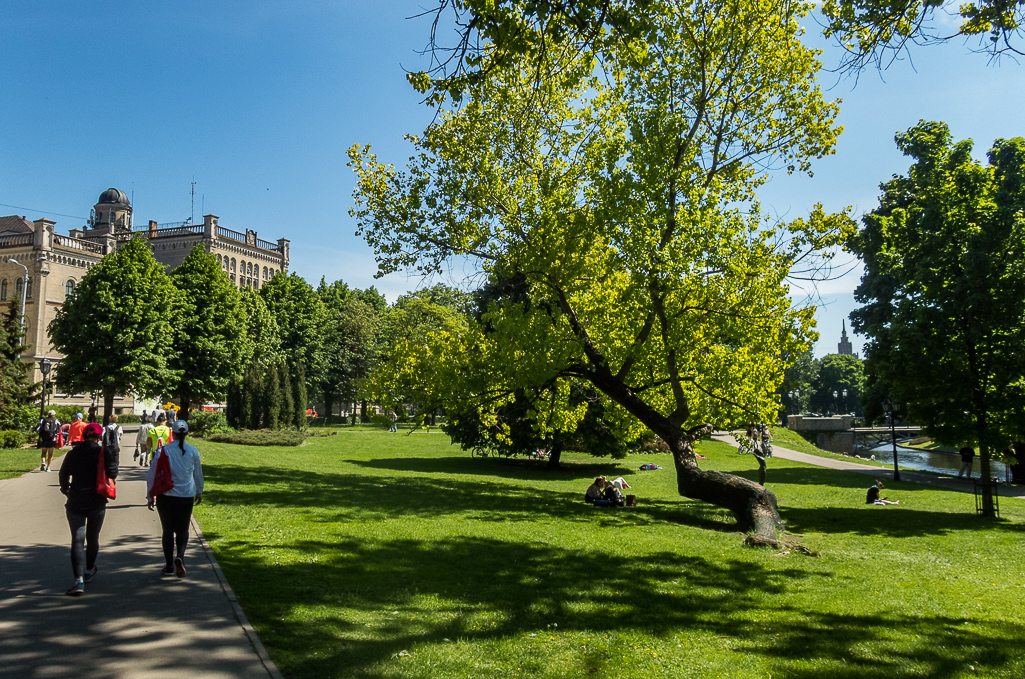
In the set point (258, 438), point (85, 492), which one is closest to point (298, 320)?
point (258, 438)

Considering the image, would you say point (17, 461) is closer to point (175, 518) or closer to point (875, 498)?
point (175, 518)

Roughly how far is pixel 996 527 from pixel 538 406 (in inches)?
455

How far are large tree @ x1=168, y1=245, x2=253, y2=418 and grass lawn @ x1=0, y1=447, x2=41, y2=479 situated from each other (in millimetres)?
14480

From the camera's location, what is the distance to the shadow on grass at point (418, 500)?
13953mm

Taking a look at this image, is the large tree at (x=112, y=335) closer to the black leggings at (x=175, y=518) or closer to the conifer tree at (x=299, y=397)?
the conifer tree at (x=299, y=397)

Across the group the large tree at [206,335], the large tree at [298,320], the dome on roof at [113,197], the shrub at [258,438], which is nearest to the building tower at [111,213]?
the dome on roof at [113,197]

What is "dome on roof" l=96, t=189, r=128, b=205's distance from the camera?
11612 centimetres

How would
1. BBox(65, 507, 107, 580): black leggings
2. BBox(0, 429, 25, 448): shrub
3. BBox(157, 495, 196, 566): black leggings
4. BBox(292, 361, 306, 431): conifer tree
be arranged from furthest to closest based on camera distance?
BBox(292, 361, 306, 431): conifer tree → BBox(0, 429, 25, 448): shrub → BBox(157, 495, 196, 566): black leggings → BBox(65, 507, 107, 580): black leggings

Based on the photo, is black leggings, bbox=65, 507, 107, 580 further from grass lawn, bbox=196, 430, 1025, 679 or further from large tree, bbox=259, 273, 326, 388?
large tree, bbox=259, 273, 326, 388

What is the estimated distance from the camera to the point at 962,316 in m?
17.5

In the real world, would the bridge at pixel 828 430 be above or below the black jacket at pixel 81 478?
below

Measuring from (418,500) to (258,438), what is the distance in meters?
23.6

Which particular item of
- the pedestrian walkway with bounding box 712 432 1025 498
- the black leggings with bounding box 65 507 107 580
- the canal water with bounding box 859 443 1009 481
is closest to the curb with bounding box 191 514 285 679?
the black leggings with bounding box 65 507 107 580

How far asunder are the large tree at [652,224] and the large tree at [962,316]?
427cm
